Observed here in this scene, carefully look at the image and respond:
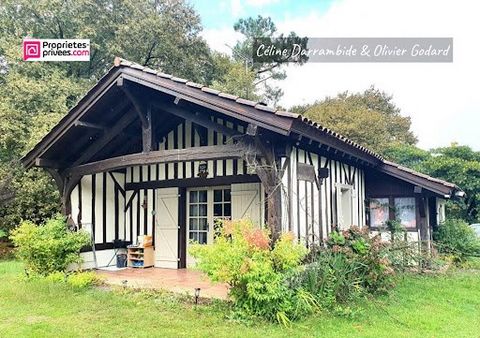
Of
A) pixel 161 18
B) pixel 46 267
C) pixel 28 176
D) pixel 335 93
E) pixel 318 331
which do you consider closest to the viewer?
pixel 318 331

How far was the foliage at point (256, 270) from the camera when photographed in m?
4.88

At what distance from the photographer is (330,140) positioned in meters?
6.89

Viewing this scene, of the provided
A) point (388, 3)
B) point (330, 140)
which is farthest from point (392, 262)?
point (388, 3)

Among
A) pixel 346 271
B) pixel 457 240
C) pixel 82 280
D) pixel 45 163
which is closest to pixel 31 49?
pixel 45 163

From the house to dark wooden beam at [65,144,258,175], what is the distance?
19 mm

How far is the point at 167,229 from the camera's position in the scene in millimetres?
9172

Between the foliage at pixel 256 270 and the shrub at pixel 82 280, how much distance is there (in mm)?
2949

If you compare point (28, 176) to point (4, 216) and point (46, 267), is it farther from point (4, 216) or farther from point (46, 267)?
point (46, 267)

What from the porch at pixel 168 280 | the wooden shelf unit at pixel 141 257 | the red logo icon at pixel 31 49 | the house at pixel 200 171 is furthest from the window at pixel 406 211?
the red logo icon at pixel 31 49

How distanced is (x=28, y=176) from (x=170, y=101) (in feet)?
29.0

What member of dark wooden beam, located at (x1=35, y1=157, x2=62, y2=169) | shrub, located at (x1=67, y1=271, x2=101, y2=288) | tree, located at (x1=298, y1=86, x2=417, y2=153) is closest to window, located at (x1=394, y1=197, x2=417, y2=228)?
shrub, located at (x1=67, y1=271, x2=101, y2=288)

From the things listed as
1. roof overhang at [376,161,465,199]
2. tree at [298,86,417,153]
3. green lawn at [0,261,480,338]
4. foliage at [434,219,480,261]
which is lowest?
green lawn at [0,261,480,338]

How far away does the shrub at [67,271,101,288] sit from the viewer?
7.02 metres

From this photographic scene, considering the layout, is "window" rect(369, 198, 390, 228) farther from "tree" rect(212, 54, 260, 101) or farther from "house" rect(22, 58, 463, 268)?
"tree" rect(212, 54, 260, 101)
